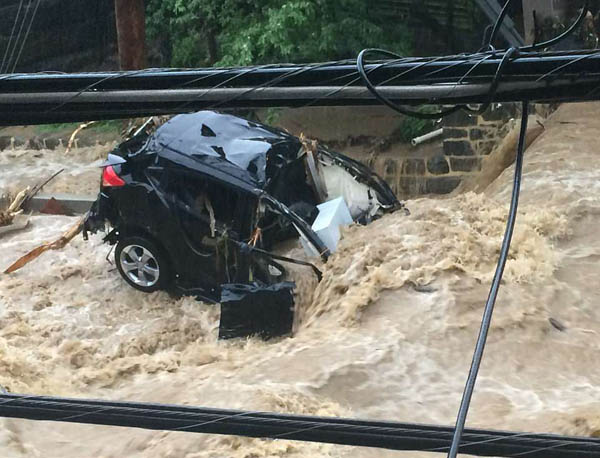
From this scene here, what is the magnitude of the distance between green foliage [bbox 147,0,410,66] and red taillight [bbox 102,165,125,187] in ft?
20.3

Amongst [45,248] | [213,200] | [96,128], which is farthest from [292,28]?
[213,200]

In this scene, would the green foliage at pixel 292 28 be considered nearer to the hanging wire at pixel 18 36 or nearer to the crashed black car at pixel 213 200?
the crashed black car at pixel 213 200

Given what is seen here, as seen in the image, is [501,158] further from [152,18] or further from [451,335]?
[152,18]

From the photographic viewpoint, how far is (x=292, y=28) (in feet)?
47.4

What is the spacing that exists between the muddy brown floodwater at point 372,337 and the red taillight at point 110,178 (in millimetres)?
1290

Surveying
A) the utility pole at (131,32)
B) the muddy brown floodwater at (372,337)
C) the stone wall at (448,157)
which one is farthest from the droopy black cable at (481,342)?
the utility pole at (131,32)

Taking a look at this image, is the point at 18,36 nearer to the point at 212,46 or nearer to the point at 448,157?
the point at 212,46

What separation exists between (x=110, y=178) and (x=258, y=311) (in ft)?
7.82

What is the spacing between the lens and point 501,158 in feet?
39.0

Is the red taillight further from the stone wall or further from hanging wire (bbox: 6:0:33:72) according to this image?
hanging wire (bbox: 6:0:33:72)

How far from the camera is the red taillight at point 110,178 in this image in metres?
8.45

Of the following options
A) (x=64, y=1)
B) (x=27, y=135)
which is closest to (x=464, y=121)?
(x=27, y=135)

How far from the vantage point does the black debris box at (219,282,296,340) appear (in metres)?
7.40

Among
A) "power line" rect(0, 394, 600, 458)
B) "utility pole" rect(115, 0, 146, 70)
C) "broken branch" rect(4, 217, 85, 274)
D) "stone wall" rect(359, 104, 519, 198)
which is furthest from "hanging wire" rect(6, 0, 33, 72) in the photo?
"power line" rect(0, 394, 600, 458)
